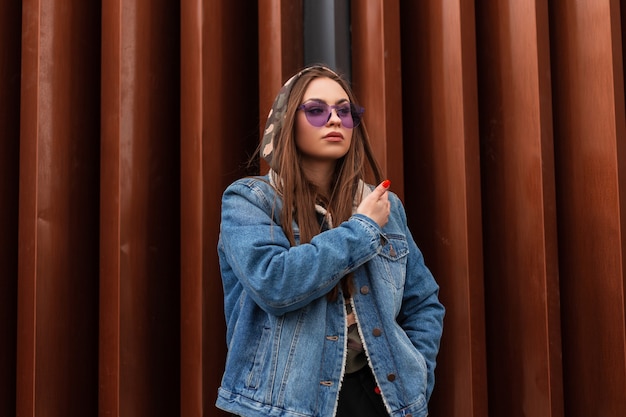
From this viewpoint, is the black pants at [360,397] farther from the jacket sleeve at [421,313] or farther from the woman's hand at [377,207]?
the woman's hand at [377,207]

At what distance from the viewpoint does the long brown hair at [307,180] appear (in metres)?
1.34

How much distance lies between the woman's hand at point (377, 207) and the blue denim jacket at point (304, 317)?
27mm

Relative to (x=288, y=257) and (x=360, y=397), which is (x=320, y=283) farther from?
(x=360, y=397)

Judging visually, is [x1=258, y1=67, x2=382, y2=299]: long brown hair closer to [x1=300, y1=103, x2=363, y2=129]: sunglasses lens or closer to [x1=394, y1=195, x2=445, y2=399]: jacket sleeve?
[x1=300, y1=103, x2=363, y2=129]: sunglasses lens

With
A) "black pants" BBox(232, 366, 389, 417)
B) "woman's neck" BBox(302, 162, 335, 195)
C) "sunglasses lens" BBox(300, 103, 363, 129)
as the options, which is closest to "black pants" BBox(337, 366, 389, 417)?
"black pants" BBox(232, 366, 389, 417)

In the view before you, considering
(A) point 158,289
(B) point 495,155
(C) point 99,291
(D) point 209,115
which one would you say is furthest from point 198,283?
(B) point 495,155

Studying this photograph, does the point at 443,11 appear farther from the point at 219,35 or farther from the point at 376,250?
the point at 376,250

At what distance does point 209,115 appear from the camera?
1.78 meters

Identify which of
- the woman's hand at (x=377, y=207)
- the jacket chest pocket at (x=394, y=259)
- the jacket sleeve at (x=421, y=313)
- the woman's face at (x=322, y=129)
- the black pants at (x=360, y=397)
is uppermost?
the woman's face at (x=322, y=129)

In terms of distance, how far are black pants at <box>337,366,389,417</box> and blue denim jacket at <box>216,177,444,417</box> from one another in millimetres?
37

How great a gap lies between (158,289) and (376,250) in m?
0.86

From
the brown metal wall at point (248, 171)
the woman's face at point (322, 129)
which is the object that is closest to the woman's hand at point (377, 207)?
the woman's face at point (322, 129)

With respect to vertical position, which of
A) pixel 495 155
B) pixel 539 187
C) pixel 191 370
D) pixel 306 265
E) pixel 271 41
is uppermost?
pixel 271 41

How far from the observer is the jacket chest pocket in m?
1.37
